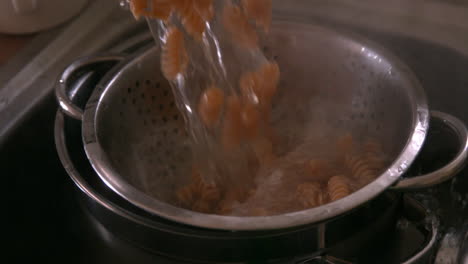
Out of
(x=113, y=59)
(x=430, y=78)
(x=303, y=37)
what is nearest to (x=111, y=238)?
(x=113, y=59)

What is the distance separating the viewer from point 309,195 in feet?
2.15

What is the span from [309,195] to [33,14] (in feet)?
1.57

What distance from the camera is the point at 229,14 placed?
24.1 inches

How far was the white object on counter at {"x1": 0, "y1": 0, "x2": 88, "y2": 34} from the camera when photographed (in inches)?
30.5

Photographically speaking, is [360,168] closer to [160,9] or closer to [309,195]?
[309,195]

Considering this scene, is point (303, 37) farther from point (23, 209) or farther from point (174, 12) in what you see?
point (23, 209)

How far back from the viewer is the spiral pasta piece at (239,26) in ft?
2.01

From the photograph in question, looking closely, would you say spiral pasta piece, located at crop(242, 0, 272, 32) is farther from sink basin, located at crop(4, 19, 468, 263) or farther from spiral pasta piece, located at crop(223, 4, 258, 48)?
sink basin, located at crop(4, 19, 468, 263)

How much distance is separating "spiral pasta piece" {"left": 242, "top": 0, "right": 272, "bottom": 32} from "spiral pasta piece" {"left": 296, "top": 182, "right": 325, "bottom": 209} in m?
0.20

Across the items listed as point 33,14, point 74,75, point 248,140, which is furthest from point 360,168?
point 33,14

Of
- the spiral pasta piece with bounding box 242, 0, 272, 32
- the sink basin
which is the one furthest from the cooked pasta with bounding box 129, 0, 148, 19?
the sink basin

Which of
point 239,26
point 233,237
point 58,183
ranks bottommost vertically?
point 58,183

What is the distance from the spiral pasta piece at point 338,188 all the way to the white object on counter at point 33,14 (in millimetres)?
476

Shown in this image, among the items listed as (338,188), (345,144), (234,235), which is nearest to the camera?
(234,235)
